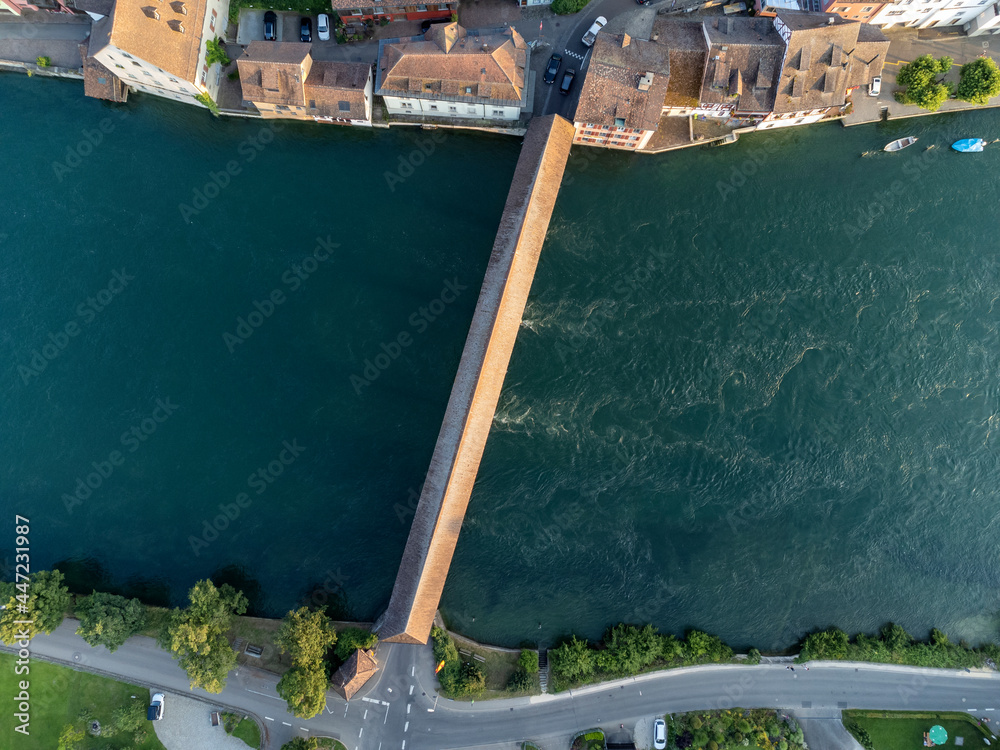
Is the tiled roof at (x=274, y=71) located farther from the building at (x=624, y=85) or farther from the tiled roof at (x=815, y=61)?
the tiled roof at (x=815, y=61)

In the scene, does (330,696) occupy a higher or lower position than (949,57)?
lower

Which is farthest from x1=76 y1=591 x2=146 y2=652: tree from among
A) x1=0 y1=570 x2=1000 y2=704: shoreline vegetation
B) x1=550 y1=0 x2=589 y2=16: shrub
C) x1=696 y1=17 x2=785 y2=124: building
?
x1=696 y1=17 x2=785 y2=124: building

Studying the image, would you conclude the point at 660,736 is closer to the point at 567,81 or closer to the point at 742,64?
the point at 742,64

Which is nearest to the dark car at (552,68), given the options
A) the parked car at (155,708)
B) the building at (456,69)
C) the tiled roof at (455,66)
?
the building at (456,69)

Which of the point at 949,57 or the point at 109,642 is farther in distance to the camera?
the point at 949,57

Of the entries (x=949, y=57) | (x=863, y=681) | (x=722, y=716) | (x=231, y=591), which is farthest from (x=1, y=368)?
(x=949, y=57)

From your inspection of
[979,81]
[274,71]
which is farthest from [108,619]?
[979,81]

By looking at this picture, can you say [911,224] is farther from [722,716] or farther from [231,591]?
[231,591]
